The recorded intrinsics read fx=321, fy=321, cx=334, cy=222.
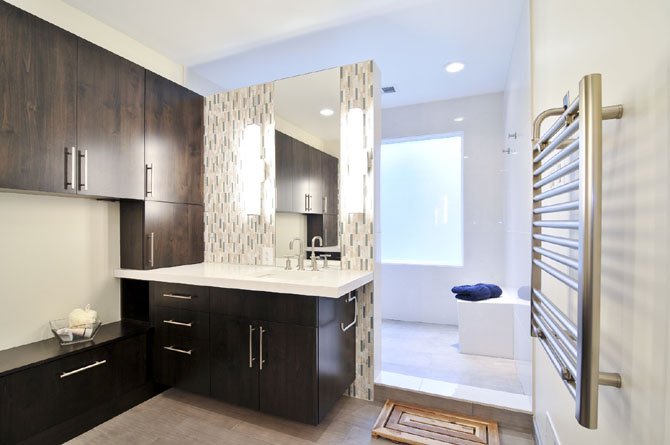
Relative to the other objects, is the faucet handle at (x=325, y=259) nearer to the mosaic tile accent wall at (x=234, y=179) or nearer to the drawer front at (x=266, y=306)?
the mosaic tile accent wall at (x=234, y=179)

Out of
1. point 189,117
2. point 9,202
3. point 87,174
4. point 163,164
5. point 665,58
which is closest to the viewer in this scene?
point 665,58

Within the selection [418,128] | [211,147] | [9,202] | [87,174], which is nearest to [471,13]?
[418,128]

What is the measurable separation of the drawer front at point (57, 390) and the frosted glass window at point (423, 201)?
3.03 metres

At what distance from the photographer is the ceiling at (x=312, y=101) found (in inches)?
96.0

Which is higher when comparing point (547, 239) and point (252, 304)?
point (547, 239)

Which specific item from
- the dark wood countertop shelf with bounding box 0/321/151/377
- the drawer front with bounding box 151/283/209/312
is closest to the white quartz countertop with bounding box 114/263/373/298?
the drawer front with bounding box 151/283/209/312

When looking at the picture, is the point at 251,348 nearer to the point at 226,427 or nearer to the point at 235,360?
the point at 235,360

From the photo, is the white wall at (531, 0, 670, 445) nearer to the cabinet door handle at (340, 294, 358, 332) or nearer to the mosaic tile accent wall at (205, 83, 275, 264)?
the cabinet door handle at (340, 294, 358, 332)

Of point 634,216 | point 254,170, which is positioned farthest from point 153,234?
point 634,216

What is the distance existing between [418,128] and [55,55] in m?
3.33

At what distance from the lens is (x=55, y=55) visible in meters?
1.88

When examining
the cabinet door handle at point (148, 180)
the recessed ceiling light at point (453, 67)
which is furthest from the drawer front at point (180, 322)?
the recessed ceiling light at point (453, 67)

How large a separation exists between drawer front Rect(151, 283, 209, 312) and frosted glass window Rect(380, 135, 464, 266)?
241cm

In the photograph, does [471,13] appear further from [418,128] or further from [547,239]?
[547,239]
